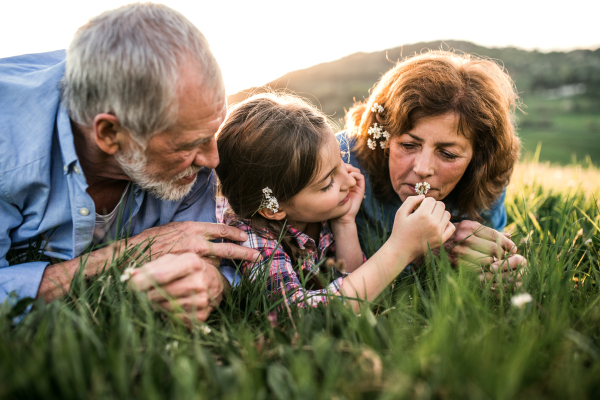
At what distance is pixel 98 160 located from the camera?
2471mm

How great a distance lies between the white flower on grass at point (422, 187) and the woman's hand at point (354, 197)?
42 centimetres

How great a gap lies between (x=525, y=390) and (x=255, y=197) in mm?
1914

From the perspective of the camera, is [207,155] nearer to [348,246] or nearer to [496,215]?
[348,246]

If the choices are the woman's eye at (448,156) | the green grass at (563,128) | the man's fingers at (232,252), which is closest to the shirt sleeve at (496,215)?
the woman's eye at (448,156)

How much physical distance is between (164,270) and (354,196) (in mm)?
1703

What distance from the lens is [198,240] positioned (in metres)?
2.54

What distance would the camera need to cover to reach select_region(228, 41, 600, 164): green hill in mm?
23344

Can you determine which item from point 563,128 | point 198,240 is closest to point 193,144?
point 198,240

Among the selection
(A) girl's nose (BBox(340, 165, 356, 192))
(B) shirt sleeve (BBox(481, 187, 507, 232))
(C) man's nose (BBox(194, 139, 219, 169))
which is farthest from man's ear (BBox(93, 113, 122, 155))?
(B) shirt sleeve (BBox(481, 187, 507, 232))

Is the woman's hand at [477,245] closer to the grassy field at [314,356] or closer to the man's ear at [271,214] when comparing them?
the grassy field at [314,356]

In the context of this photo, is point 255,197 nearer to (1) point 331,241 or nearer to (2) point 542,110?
(1) point 331,241

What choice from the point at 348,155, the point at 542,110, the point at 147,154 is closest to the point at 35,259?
the point at 147,154

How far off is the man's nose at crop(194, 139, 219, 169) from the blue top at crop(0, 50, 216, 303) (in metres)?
0.53

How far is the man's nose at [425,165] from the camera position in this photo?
2814mm
